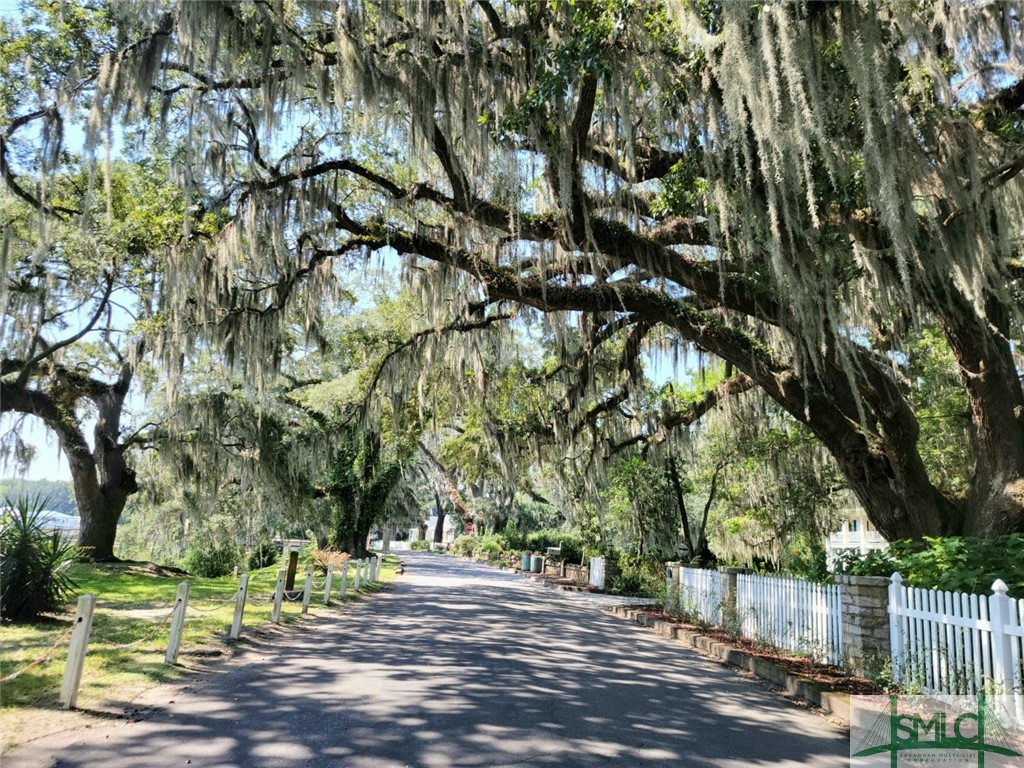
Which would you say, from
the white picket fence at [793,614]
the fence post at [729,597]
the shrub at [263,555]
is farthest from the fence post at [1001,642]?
the shrub at [263,555]

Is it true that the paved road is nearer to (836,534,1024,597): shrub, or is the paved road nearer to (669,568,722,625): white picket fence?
(836,534,1024,597): shrub

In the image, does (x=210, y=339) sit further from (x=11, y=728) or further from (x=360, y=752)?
(x=360, y=752)

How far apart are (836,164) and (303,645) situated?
26.1 ft

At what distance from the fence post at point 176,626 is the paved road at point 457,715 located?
1.39 feet

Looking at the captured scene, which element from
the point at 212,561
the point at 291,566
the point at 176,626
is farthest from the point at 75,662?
the point at 212,561

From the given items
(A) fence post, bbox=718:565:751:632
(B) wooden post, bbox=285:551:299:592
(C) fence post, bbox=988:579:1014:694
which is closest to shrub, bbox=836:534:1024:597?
(C) fence post, bbox=988:579:1014:694

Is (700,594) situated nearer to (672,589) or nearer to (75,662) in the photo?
(672,589)

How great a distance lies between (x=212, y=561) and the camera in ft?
77.2

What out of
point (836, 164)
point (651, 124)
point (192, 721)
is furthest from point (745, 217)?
point (192, 721)

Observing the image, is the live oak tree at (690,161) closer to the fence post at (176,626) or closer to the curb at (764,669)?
the curb at (764,669)

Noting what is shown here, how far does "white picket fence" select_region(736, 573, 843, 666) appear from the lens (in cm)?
755

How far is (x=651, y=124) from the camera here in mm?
8156
